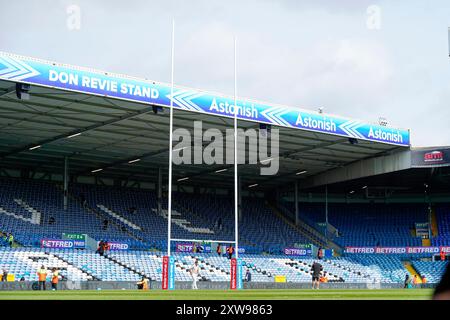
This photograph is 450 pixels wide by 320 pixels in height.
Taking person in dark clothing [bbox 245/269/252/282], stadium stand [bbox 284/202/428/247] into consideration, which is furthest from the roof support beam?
stadium stand [bbox 284/202/428/247]

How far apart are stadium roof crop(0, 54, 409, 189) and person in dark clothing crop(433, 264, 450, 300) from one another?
27.1 m

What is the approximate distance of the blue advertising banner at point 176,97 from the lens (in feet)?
94.1

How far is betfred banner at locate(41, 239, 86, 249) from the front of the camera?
3870 centimetres

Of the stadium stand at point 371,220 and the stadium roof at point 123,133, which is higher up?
the stadium roof at point 123,133

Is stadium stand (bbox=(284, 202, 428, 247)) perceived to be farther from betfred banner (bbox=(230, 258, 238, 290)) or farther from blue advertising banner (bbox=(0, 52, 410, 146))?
betfred banner (bbox=(230, 258, 238, 290))

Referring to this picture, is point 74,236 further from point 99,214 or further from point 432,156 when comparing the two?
point 432,156

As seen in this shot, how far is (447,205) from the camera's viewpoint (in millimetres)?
61906

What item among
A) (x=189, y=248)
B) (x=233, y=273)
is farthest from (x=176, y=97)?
(x=189, y=248)

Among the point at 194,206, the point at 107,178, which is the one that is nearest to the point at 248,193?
the point at 194,206

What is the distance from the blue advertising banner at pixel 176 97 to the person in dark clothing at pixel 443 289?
88.7ft

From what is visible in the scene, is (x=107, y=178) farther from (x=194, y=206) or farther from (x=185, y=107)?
(x=185, y=107)

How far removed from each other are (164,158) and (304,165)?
34.9 feet

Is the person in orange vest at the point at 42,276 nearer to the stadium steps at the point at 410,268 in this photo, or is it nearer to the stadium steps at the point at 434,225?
the stadium steps at the point at 410,268

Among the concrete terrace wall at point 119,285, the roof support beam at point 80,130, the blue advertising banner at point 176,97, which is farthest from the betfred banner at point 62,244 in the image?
the blue advertising banner at point 176,97
